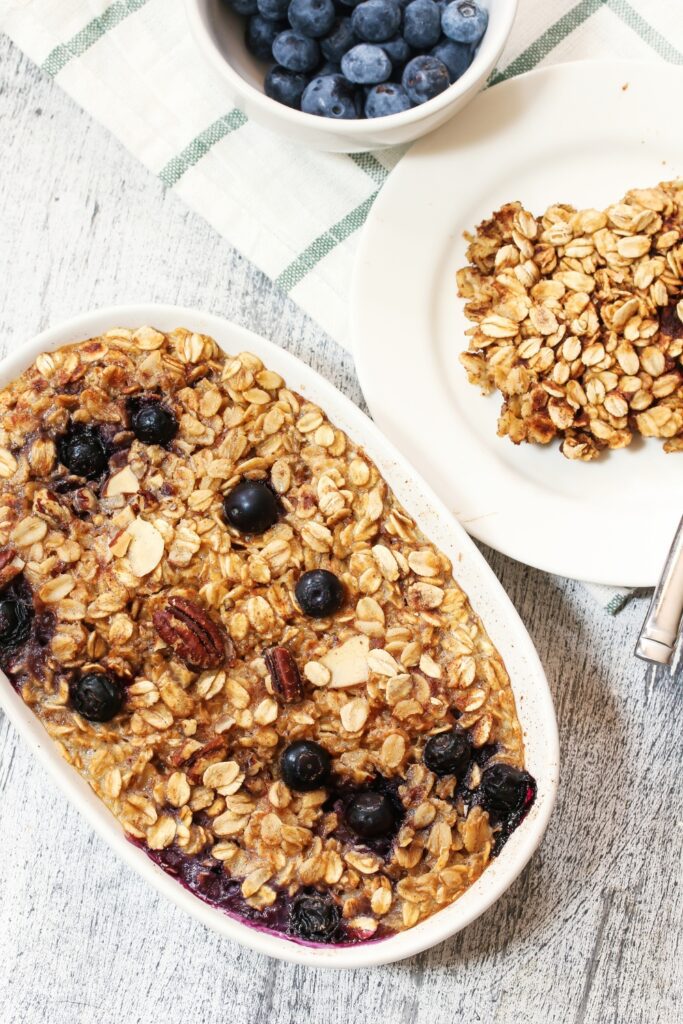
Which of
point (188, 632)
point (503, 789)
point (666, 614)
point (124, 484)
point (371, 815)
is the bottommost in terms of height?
point (666, 614)

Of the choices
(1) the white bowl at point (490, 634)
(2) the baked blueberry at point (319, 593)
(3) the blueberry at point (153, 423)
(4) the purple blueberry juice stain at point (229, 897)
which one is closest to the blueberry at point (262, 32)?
(1) the white bowl at point (490, 634)

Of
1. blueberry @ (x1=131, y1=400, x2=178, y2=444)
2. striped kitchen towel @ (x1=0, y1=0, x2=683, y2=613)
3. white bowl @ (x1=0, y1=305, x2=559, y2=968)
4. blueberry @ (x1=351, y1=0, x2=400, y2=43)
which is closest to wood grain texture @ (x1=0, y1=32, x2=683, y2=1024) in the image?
striped kitchen towel @ (x1=0, y1=0, x2=683, y2=613)

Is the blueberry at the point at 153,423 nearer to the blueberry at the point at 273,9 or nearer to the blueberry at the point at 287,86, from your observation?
the blueberry at the point at 287,86

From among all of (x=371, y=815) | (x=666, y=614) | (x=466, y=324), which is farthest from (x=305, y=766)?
(x=466, y=324)

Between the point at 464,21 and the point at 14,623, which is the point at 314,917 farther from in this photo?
the point at 464,21

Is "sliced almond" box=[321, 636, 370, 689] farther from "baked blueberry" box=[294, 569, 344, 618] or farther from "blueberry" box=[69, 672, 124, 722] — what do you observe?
"blueberry" box=[69, 672, 124, 722]

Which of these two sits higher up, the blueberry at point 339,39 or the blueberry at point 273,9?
the blueberry at point 273,9

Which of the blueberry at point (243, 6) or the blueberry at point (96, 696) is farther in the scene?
the blueberry at point (243, 6)
